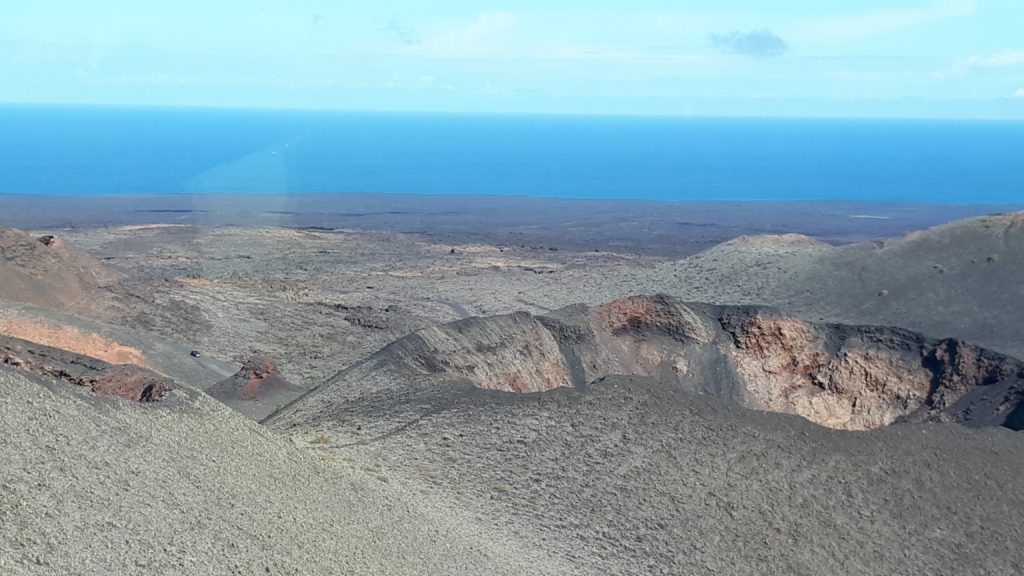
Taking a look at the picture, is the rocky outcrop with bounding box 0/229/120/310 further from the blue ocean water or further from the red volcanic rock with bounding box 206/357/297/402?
the blue ocean water

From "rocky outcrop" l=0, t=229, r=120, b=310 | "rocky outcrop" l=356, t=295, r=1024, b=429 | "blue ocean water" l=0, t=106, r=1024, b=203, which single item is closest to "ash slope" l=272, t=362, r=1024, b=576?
"rocky outcrop" l=356, t=295, r=1024, b=429

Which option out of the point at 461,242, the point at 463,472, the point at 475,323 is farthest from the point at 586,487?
the point at 461,242

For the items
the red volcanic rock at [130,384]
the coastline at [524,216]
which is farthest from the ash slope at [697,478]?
the coastline at [524,216]

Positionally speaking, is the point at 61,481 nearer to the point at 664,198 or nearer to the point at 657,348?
the point at 657,348

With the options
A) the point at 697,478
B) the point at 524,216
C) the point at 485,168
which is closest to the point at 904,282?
the point at 697,478

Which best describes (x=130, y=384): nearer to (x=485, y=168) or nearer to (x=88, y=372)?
(x=88, y=372)
